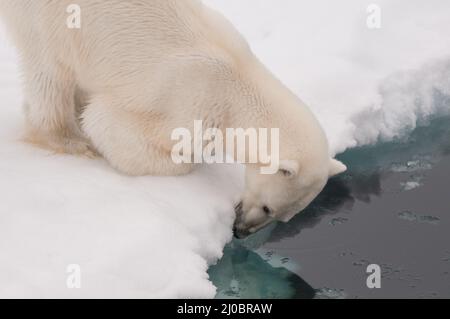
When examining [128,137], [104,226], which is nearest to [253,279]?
[104,226]

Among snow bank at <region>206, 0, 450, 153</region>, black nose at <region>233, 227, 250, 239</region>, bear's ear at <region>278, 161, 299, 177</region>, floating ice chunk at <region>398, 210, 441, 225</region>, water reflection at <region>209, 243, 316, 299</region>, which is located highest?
snow bank at <region>206, 0, 450, 153</region>

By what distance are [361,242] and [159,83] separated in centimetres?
144

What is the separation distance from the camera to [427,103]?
20.0ft

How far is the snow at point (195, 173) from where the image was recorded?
3.66 meters

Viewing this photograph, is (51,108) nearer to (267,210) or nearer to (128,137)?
(128,137)

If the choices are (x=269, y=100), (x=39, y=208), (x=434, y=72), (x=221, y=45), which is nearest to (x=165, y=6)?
(x=221, y=45)

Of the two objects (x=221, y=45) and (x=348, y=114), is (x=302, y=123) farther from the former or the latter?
(x=348, y=114)

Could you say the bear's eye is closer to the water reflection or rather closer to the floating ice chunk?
the water reflection

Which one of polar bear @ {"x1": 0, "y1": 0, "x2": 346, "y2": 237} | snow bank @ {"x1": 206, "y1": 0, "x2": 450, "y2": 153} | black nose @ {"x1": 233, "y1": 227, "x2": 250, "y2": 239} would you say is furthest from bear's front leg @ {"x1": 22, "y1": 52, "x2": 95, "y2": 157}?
snow bank @ {"x1": 206, "y1": 0, "x2": 450, "y2": 153}

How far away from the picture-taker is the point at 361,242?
4.59 m

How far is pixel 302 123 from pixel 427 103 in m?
2.07

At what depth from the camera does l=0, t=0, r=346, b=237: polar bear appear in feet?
14.5

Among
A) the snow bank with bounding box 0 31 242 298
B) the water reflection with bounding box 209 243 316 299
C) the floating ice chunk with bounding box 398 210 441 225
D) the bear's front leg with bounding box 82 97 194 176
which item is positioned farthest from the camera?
the floating ice chunk with bounding box 398 210 441 225

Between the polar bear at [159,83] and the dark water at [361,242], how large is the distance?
0.81ft
